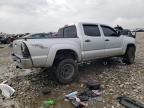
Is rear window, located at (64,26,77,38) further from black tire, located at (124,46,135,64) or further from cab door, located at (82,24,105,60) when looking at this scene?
black tire, located at (124,46,135,64)

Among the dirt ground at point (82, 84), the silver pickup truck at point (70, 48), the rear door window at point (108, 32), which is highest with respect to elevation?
the rear door window at point (108, 32)

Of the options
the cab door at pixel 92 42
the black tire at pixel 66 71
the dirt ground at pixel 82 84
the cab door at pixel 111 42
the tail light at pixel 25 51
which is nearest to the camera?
the dirt ground at pixel 82 84

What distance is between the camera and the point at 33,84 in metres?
7.45

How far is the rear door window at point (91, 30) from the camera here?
7.93 metres

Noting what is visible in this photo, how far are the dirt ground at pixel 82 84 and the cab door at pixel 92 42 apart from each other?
0.81m

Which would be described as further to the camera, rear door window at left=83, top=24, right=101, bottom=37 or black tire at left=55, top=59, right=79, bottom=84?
rear door window at left=83, top=24, right=101, bottom=37

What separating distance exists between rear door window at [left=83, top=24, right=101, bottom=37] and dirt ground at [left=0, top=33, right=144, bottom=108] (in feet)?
5.00

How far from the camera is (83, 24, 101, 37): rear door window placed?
7933 mm

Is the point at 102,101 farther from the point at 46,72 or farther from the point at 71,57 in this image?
the point at 46,72

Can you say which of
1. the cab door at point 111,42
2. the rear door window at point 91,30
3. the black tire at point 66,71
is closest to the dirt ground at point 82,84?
the black tire at point 66,71

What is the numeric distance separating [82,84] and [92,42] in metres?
1.62

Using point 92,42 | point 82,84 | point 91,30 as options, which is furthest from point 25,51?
point 91,30

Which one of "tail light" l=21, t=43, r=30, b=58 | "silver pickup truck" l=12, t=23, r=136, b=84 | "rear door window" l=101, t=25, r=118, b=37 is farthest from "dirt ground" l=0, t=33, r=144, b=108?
"rear door window" l=101, t=25, r=118, b=37

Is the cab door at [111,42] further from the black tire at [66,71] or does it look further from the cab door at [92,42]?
the black tire at [66,71]
